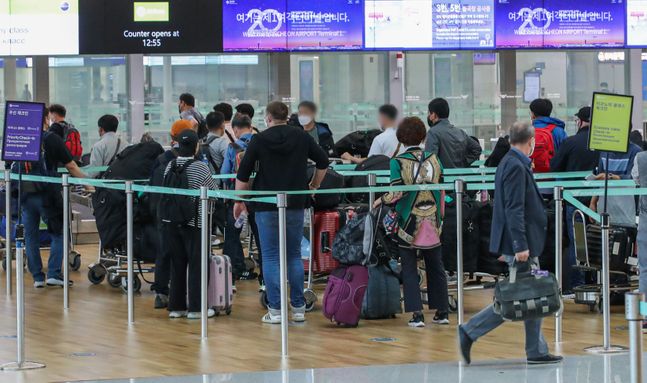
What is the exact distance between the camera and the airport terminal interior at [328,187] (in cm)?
872

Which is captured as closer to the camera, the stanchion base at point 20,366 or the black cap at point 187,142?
the stanchion base at point 20,366

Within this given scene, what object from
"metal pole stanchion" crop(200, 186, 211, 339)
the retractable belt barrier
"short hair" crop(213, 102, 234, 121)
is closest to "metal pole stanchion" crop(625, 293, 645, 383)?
the retractable belt barrier

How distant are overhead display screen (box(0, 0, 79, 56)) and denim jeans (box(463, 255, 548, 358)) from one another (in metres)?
9.73

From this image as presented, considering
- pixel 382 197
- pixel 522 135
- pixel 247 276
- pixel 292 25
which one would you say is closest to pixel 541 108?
pixel 382 197

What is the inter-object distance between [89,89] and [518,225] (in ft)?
35.1

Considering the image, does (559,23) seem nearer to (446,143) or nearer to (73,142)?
(73,142)

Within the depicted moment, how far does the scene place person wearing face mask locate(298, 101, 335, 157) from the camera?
13242mm

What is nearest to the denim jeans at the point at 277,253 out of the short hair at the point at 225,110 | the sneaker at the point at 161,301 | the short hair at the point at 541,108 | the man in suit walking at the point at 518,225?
the sneaker at the point at 161,301

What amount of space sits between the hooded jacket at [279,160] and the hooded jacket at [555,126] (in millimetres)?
3052

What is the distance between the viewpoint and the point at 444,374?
8086 mm

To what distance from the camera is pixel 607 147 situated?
30.6 feet

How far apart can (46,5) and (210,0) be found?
6.53ft

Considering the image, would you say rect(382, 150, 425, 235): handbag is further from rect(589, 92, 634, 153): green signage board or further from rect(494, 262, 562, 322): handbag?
rect(494, 262, 562, 322): handbag

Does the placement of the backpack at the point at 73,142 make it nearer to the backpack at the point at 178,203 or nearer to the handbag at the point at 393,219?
the backpack at the point at 178,203
